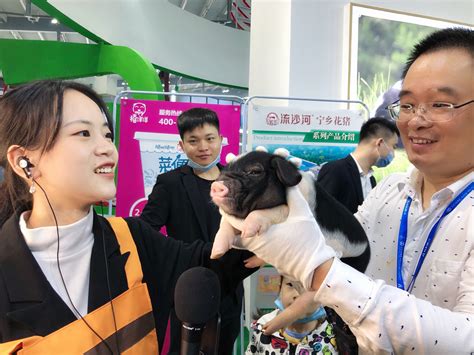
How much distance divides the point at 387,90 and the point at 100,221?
3939 mm

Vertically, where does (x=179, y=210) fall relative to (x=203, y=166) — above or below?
below

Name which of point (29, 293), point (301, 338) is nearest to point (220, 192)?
point (29, 293)

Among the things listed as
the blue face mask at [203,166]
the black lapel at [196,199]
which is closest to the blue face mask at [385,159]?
the blue face mask at [203,166]

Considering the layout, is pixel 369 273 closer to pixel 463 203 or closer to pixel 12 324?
pixel 463 203

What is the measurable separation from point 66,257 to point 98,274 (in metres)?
0.09

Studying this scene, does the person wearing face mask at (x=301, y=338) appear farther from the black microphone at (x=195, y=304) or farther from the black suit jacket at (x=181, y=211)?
the black microphone at (x=195, y=304)

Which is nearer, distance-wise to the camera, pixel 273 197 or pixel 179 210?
pixel 273 197

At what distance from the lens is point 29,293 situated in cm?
94

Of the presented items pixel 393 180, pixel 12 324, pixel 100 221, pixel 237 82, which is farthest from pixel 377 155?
pixel 237 82

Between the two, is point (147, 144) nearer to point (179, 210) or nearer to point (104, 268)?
point (179, 210)

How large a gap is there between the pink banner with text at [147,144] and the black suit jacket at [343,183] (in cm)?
85

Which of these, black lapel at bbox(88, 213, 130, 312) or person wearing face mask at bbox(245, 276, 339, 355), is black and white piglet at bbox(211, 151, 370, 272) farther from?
person wearing face mask at bbox(245, 276, 339, 355)

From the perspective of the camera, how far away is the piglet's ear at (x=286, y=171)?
1.00 meters

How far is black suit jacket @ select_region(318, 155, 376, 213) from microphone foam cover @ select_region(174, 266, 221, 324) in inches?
82.4
